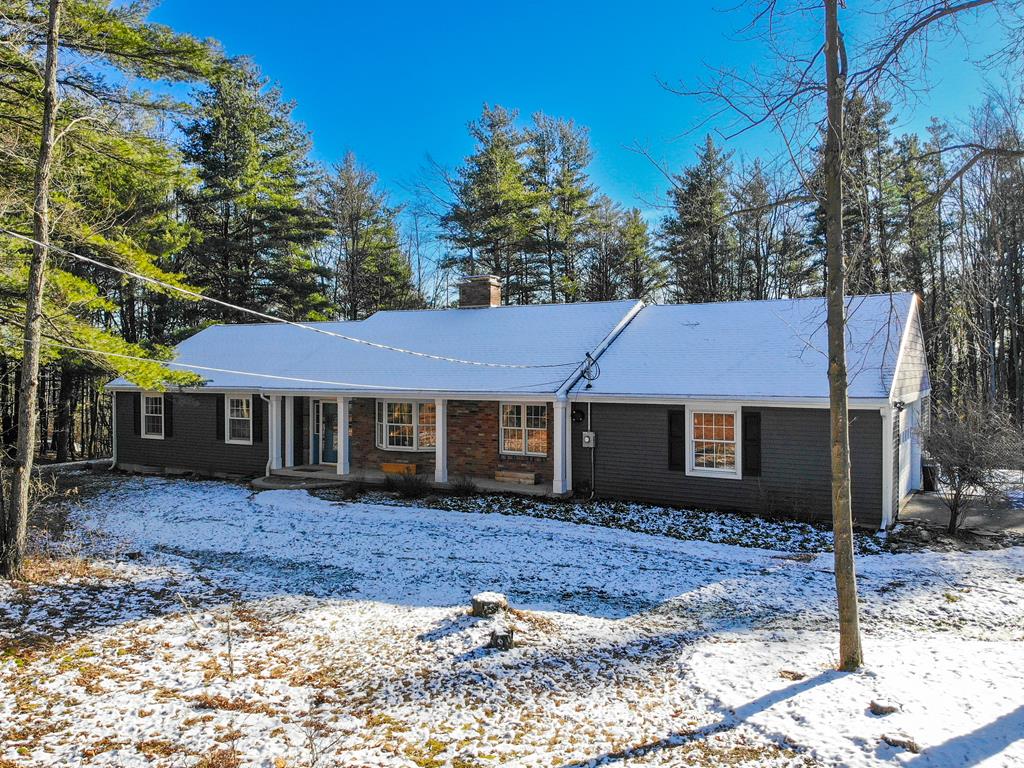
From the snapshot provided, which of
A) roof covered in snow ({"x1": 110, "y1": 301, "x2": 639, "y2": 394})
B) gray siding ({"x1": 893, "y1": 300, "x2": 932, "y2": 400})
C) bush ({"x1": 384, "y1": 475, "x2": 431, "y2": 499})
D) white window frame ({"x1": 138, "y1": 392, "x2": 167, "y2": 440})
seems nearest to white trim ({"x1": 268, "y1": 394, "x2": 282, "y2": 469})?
roof covered in snow ({"x1": 110, "y1": 301, "x2": 639, "y2": 394})

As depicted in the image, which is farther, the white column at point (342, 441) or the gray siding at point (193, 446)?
the gray siding at point (193, 446)

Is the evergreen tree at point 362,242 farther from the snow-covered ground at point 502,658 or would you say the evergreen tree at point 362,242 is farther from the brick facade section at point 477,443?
the snow-covered ground at point 502,658

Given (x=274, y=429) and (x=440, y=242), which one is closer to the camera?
(x=274, y=429)

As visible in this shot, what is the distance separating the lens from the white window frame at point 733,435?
12.1 metres

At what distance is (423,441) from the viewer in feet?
51.5

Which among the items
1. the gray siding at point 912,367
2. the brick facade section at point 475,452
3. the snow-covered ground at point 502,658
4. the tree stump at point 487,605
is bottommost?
the snow-covered ground at point 502,658

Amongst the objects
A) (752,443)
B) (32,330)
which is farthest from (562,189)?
(32,330)

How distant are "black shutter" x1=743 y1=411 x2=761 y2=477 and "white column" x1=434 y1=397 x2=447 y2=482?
661 centimetres

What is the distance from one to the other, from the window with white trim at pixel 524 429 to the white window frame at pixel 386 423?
1907mm

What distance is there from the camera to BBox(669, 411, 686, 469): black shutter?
41.2ft

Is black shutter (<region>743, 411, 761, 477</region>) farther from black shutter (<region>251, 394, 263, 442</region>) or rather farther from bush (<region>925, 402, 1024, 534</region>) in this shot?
black shutter (<region>251, 394, 263, 442</region>)

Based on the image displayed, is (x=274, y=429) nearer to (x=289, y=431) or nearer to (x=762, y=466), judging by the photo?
(x=289, y=431)

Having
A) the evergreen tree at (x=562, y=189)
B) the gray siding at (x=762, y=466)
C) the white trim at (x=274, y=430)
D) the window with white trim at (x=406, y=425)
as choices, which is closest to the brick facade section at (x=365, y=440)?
the window with white trim at (x=406, y=425)

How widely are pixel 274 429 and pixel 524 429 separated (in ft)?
22.2
